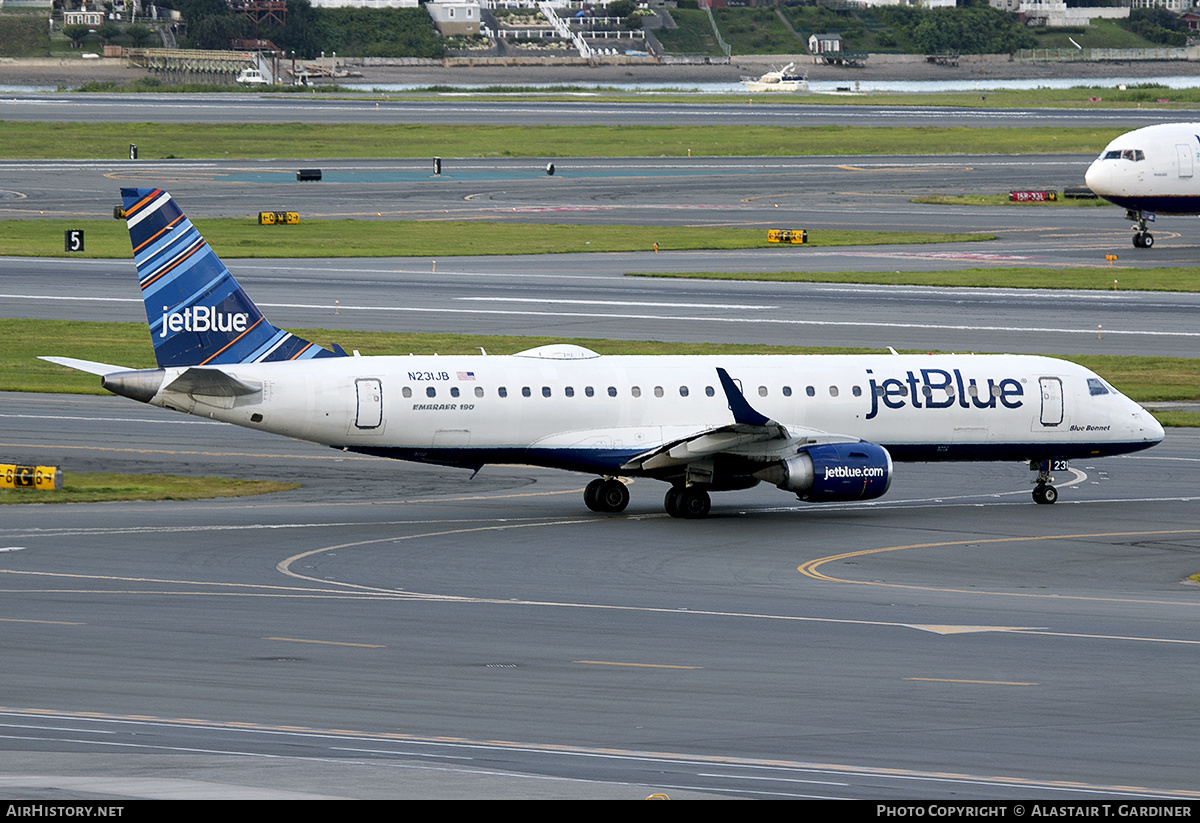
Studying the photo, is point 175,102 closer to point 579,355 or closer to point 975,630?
point 579,355

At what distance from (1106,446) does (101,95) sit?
174038 mm

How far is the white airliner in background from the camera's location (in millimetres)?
93000

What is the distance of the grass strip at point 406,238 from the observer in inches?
3580

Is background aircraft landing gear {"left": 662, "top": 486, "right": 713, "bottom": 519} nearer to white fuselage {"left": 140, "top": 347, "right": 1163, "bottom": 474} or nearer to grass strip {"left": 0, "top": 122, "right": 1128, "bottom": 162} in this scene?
white fuselage {"left": 140, "top": 347, "right": 1163, "bottom": 474}

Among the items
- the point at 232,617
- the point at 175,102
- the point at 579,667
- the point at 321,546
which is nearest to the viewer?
the point at 579,667

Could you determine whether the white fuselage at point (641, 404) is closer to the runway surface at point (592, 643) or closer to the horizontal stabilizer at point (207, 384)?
the horizontal stabilizer at point (207, 384)

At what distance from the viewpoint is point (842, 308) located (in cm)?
7400

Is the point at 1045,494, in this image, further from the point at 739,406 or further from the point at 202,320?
the point at 202,320

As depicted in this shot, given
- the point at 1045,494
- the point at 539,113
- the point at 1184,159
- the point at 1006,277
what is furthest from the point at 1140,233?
the point at 539,113

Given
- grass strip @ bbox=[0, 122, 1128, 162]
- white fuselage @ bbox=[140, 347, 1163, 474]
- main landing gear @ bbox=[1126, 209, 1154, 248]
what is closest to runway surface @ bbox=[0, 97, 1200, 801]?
white fuselage @ bbox=[140, 347, 1163, 474]

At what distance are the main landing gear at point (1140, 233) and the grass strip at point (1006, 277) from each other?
8378 mm

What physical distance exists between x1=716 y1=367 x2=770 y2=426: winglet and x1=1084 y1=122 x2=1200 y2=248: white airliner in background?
61.1 m

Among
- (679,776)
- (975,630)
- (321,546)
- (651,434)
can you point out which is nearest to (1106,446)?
(651,434)

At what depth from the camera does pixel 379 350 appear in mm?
61656
